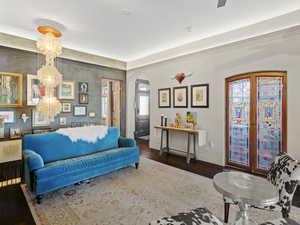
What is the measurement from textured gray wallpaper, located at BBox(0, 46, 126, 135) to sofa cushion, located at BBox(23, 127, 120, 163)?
176cm

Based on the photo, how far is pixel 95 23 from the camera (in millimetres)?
3240

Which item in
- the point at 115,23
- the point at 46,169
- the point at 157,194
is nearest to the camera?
the point at 46,169

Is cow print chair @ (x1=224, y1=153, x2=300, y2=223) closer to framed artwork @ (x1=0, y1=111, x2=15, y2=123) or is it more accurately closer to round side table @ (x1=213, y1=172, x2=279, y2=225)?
round side table @ (x1=213, y1=172, x2=279, y2=225)

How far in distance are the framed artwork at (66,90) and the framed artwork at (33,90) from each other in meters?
0.45

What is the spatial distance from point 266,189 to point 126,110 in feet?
17.1

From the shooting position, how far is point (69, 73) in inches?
187

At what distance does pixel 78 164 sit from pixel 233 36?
3956 mm

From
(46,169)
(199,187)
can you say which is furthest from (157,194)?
(46,169)

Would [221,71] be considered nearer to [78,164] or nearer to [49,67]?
[78,164]

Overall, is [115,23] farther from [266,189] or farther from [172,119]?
[266,189]

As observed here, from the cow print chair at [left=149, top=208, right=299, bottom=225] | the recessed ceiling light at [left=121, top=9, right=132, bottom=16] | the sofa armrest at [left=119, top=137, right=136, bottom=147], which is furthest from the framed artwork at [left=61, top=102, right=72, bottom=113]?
the cow print chair at [left=149, top=208, right=299, bottom=225]

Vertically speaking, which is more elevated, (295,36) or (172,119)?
(295,36)

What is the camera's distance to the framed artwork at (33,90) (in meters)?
4.03

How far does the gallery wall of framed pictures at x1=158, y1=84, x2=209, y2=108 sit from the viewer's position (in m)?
3.99
